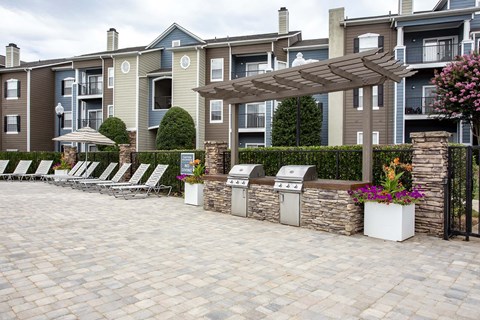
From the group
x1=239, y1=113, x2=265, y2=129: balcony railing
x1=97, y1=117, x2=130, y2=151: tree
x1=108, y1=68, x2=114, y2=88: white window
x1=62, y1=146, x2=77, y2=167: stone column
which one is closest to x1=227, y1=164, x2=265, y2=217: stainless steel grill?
x1=239, y1=113, x2=265, y2=129: balcony railing

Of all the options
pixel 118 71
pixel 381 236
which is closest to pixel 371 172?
pixel 381 236

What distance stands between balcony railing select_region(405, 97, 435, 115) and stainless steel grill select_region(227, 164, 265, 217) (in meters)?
13.9

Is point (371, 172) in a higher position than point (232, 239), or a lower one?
higher

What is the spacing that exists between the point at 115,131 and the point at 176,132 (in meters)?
5.16

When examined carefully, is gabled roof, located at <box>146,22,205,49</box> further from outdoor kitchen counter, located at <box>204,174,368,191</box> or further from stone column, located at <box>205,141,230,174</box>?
outdoor kitchen counter, located at <box>204,174,368,191</box>

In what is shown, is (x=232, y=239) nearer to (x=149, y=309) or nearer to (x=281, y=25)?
(x=149, y=309)

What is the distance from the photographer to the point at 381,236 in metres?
6.44

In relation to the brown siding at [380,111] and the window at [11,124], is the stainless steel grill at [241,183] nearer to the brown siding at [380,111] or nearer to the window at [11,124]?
the brown siding at [380,111]

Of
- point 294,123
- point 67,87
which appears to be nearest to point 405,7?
point 294,123

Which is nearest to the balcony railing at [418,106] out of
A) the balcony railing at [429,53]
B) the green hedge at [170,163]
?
the balcony railing at [429,53]

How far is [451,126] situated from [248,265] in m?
18.9

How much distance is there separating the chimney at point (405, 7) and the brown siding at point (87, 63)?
69.2ft

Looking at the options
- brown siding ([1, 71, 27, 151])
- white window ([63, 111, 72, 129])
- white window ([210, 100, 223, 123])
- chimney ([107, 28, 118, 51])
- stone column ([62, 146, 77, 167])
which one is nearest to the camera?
stone column ([62, 146, 77, 167])

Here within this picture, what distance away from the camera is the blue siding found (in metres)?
24.9
